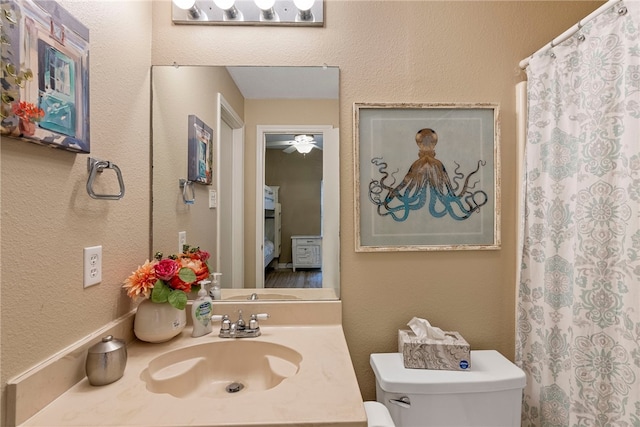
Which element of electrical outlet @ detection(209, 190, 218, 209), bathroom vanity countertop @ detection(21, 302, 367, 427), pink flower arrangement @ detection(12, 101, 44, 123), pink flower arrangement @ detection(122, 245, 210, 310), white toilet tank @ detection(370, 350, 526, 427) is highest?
pink flower arrangement @ detection(12, 101, 44, 123)

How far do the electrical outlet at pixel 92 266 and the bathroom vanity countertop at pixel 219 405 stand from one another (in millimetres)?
263

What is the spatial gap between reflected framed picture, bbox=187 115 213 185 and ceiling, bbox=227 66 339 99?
23 cm

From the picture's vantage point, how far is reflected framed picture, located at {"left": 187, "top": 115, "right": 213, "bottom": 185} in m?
1.37

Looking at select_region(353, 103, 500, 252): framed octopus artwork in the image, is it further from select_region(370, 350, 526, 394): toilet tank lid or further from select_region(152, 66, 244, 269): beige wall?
select_region(152, 66, 244, 269): beige wall

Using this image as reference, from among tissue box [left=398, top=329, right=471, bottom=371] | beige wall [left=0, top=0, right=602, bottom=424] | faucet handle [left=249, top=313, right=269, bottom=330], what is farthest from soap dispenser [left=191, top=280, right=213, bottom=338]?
tissue box [left=398, top=329, right=471, bottom=371]

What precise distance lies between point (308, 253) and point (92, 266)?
75cm

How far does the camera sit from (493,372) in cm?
120

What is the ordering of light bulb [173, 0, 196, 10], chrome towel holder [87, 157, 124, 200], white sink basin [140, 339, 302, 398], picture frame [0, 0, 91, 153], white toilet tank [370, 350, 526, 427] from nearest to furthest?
1. picture frame [0, 0, 91, 153]
2. chrome towel holder [87, 157, 124, 200]
3. white sink basin [140, 339, 302, 398]
4. white toilet tank [370, 350, 526, 427]
5. light bulb [173, 0, 196, 10]

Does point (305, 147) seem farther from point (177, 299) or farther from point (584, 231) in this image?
point (584, 231)

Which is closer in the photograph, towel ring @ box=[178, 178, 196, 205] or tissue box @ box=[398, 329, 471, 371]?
tissue box @ box=[398, 329, 471, 371]

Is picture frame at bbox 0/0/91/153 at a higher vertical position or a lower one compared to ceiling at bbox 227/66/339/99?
lower

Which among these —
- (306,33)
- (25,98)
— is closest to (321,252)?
(306,33)

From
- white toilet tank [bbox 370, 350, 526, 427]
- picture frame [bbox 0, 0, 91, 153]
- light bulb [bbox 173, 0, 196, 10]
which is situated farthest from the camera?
light bulb [bbox 173, 0, 196, 10]

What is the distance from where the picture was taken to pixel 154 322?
1.10 metres
